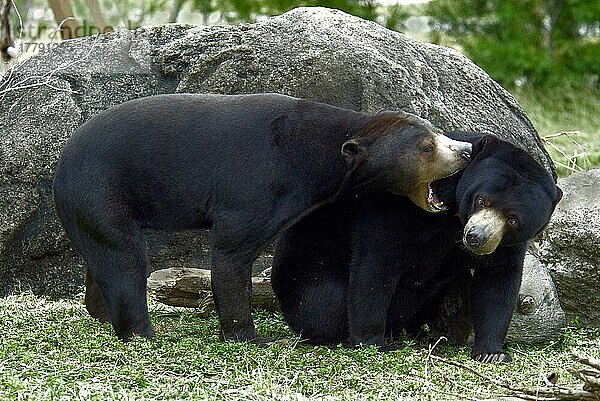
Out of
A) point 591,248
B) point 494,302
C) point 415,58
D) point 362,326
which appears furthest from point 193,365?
point 415,58

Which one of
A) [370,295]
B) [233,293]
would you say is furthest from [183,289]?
[370,295]

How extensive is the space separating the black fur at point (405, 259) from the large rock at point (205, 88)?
162cm

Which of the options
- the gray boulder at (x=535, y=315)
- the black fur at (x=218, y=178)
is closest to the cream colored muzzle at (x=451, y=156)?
the black fur at (x=218, y=178)

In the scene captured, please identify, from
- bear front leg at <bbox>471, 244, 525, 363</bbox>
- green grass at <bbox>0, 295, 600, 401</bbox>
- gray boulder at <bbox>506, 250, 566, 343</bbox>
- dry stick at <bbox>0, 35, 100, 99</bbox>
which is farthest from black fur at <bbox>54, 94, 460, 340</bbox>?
dry stick at <bbox>0, 35, 100, 99</bbox>

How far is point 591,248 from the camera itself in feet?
21.8

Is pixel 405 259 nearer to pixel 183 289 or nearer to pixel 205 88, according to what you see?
pixel 183 289

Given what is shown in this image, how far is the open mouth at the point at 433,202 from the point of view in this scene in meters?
5.70

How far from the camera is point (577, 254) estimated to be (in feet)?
22.2

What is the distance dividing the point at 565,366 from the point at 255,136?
2146 mm

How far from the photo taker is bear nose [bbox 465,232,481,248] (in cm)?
524

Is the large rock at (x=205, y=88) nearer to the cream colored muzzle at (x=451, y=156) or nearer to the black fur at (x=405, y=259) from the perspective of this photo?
the black fur at (x=405, y=259)

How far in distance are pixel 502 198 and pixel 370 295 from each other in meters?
0.97

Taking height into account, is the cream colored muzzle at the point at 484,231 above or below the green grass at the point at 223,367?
above

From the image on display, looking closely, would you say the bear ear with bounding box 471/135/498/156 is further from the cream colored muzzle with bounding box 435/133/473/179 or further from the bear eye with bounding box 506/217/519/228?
the bear eye with bounding box 506/217/519/228
